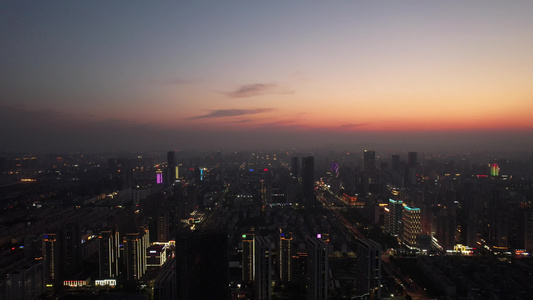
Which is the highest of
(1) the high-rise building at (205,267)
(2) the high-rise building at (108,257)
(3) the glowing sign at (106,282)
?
(1) the high-rise building at (205,267)

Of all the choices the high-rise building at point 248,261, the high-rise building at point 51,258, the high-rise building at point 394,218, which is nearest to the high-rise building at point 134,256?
the high-rise building at point 51,258

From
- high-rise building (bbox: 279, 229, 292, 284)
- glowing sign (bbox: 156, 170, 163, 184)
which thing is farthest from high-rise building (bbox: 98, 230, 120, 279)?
glowing sign (bbox: 156, 170, 163, 184)

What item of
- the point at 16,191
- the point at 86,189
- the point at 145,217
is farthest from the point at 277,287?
the point at 86,189

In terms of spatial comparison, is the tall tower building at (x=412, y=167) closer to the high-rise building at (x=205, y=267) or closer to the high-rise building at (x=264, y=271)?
the high-rise building at (x=264, y=271)

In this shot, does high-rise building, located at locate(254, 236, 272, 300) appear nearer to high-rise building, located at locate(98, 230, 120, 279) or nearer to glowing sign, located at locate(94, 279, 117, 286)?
glowing sign, located at locate(94, 279, 117, 286)

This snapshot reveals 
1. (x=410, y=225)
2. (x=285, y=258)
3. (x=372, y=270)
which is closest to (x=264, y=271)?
(x=285, y=258)

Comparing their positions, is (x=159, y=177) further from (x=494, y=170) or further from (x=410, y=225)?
(x=494, y=170)
